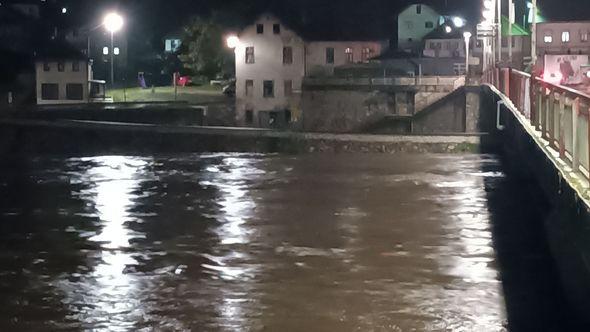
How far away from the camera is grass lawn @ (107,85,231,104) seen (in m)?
61.1

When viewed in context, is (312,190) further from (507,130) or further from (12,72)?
(12,72)

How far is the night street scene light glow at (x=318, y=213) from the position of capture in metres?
12.1

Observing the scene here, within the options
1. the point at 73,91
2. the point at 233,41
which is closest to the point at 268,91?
the point at 233,41

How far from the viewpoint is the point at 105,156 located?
34.0 metres

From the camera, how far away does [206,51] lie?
231ft

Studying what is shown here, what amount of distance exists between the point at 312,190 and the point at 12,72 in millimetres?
44425

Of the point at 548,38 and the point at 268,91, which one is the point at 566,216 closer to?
the point at 268,91

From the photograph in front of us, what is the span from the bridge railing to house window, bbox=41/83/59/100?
42259 mm

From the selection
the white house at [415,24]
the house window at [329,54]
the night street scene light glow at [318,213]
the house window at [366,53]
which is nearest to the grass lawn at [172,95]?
the night street scene light glow at [318,213]

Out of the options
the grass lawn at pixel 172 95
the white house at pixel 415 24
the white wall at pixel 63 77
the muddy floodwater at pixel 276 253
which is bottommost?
the muddy floodwater at pixel 276 253

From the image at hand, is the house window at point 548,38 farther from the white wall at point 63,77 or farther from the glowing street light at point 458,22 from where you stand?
the white wall at point 63,77

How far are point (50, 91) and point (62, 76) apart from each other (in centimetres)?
112

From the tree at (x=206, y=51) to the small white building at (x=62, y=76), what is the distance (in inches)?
348

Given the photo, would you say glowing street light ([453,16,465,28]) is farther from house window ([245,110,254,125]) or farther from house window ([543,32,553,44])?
house window ([245,110,254,125])
